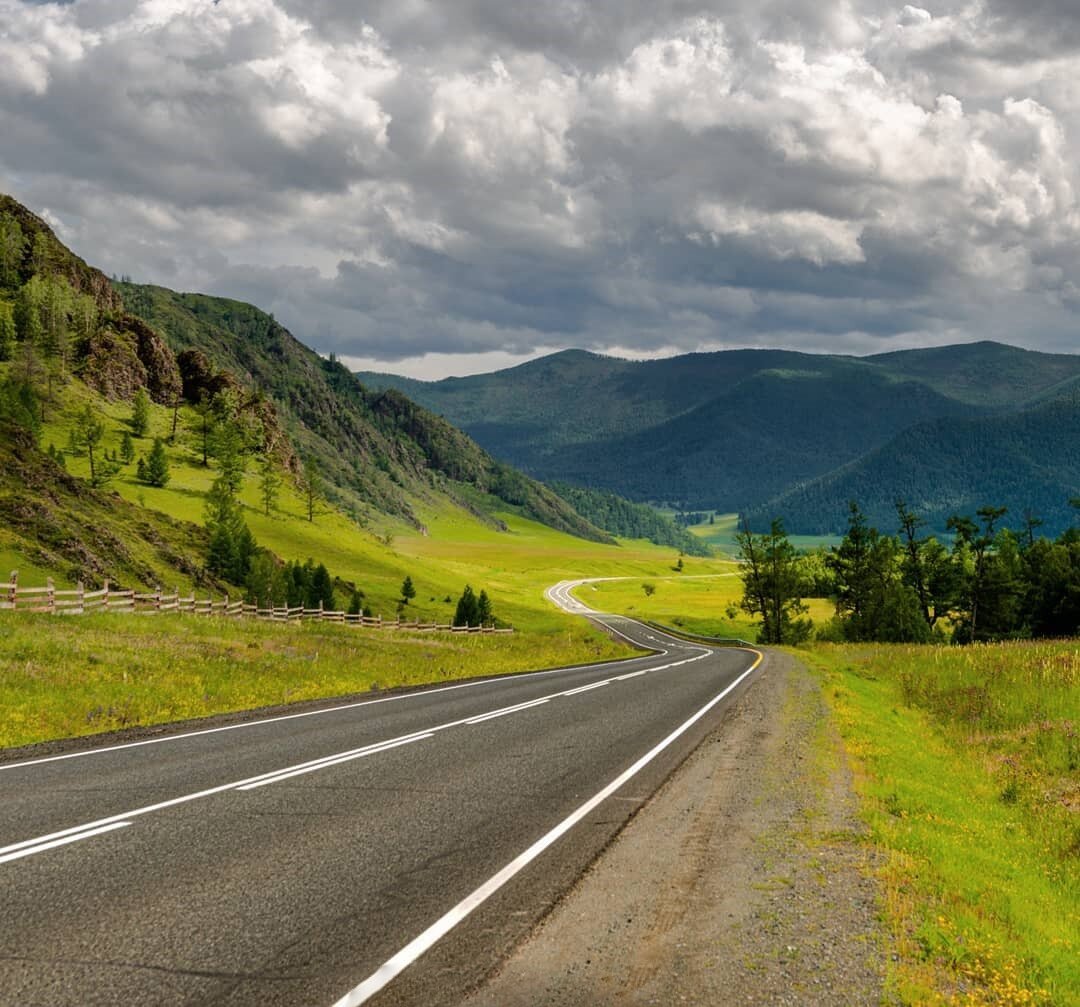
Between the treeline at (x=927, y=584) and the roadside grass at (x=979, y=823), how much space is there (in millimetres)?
49761

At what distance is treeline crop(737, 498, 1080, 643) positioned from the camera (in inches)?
2926

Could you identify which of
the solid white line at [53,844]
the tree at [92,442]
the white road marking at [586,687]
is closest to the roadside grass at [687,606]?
the white road marking at [586,687]

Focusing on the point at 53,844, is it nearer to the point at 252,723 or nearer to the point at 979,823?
the point at 252,723

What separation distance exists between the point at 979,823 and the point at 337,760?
974 cm

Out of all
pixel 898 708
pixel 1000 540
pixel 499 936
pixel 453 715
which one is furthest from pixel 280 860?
pixel 1000 540

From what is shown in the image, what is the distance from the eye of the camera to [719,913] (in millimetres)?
7133

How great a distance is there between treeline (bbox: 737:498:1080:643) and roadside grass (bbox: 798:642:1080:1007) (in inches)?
1959

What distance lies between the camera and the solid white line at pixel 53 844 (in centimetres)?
807

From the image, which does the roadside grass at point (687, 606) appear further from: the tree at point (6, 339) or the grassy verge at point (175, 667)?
the tree at point (6, 339)

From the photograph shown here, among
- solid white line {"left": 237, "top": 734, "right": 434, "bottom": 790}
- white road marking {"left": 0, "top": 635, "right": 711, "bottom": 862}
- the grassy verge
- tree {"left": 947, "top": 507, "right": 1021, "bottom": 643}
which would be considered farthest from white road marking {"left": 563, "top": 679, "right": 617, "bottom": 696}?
tree {"left": 947, "top": 507, "right": 1021, "bottom": 643}

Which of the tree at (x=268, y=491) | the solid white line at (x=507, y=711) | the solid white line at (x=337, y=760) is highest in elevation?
the tree at (x=268, y=491)

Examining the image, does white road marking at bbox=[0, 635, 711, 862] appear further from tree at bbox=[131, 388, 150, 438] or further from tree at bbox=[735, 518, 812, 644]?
tree at bbox=[131, 388, 150, 438]

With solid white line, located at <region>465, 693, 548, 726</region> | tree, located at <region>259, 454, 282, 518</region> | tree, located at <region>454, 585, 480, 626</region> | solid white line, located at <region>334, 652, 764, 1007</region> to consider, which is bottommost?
tree, located at <region>454, 585, 480, 626</region>

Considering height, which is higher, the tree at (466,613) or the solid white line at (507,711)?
the solid white line at (507,711)
